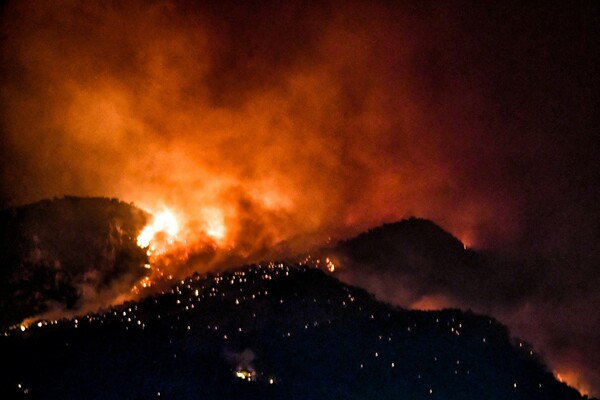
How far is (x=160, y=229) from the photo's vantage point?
258 inches

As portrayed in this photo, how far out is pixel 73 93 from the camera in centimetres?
664

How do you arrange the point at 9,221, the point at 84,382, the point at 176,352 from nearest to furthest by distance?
the point at 84,382 < the point at 176,352 < the point at 9,221

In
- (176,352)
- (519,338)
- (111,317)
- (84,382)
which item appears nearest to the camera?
(84,382)

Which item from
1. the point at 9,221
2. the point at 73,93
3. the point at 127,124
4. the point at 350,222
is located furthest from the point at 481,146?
the point at 9,221

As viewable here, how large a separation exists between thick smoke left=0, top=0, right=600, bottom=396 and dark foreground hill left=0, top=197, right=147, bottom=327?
1.17 ft

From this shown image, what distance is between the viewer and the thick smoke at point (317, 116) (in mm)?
6523

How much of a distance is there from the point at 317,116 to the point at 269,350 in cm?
310

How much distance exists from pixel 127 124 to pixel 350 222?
9.30ft

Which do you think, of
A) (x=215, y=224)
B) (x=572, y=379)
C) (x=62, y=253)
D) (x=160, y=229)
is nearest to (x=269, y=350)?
(x=215, y=224)

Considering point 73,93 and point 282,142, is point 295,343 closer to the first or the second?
point 282,142

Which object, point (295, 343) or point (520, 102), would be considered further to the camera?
point (520, 102)

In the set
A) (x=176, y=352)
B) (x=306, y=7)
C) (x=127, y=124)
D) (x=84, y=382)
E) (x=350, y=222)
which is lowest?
(x=84, y=382)

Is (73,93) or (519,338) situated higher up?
(73,93)

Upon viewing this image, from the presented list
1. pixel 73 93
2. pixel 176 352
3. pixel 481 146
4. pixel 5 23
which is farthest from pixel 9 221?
pixel 481 146
